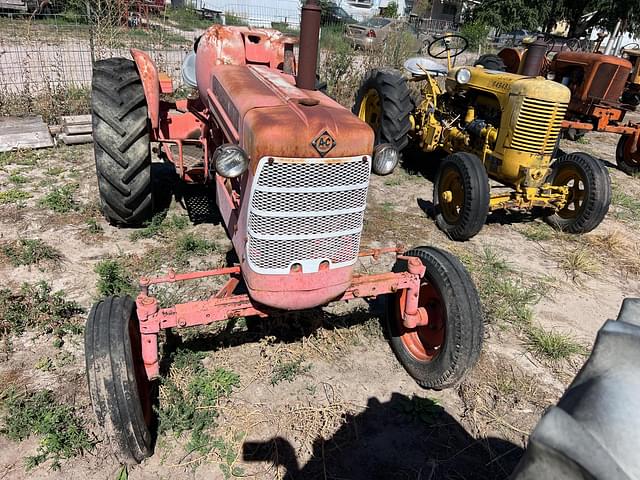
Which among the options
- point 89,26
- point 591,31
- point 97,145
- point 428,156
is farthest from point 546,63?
point 591,31

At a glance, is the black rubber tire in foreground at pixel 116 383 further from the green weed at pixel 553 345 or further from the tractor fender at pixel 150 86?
the green weed at pixel 553 345

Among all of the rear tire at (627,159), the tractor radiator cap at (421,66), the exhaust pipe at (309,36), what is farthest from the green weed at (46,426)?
the rear tire at (627,159)

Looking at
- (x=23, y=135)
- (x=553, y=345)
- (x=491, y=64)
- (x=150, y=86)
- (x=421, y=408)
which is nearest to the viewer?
(x=421, y=408)

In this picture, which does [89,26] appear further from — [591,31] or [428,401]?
[591,31]

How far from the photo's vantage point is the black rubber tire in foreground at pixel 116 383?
6.90ft

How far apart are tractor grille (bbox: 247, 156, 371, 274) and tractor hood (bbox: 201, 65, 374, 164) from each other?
51 mm

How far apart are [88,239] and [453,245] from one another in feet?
10.9

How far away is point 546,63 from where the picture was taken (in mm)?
9281

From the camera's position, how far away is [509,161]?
4.92 m

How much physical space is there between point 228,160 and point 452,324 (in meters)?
1.50

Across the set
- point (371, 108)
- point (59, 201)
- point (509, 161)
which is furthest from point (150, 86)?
point (371, 108)

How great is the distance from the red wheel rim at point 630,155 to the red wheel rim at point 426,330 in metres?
6.92

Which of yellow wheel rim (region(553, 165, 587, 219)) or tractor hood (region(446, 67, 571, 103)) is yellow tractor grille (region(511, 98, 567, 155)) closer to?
tractor hood (region(446, 67, 571, 103))

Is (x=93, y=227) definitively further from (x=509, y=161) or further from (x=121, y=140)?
(x=509, y=161)
